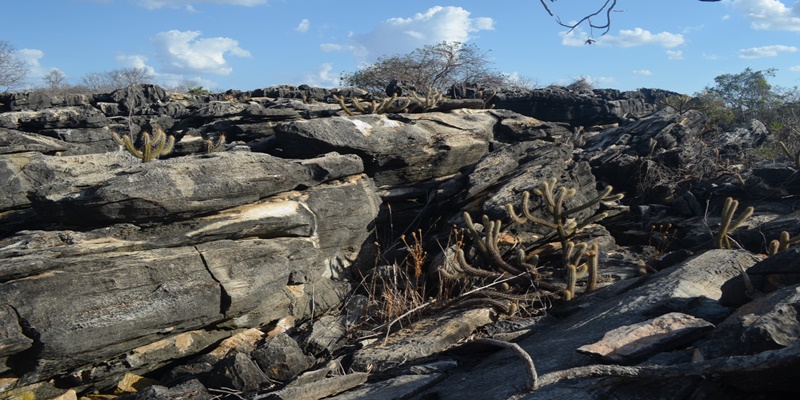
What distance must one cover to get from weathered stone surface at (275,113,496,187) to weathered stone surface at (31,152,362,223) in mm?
Answer: 1317

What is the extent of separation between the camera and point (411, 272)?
29.0 feet

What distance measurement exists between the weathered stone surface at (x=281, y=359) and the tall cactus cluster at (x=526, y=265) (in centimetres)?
187

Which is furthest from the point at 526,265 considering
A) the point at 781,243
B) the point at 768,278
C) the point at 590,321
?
the point at 768,278

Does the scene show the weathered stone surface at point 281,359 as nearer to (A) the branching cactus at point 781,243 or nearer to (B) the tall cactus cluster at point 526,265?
(B) the tall cactus cluster at point 526,265

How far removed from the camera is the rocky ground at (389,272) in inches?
173

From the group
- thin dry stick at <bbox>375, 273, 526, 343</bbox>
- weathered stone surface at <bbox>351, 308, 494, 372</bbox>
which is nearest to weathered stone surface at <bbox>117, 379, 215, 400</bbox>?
weathered stone surface at <bbox>351, 308, 494, 372</bbox>

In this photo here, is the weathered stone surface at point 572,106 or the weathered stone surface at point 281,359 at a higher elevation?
the weathered stone surface at point 572,106

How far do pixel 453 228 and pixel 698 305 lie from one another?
4.04m

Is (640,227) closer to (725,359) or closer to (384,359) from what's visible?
(384,359)

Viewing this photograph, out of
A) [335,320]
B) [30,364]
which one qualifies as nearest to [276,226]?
[335,320]

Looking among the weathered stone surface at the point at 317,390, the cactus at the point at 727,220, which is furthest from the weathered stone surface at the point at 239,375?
the cactus at the point at 727,220

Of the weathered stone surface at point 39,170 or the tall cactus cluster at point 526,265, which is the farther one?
the weathered stone surface at point 39,170

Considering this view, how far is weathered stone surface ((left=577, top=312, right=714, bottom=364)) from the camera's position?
4012 millimetres

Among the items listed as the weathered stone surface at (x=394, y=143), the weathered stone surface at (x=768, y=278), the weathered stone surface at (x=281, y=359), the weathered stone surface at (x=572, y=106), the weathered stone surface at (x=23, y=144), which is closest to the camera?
the weathered stone surface at (x=768, y=278)
